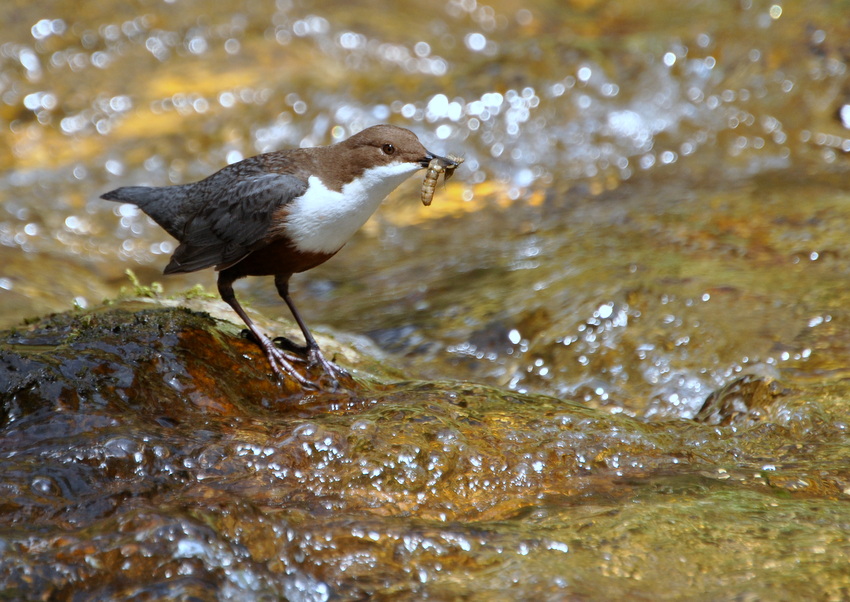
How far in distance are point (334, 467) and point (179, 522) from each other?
65cm

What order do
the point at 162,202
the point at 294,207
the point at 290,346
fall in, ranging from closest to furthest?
the point at 294,207 → the point at 290,346 → the point at 162,202

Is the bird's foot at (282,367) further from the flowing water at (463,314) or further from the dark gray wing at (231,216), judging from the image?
the dark gray wing at (231,216)

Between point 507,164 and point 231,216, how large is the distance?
444 cm

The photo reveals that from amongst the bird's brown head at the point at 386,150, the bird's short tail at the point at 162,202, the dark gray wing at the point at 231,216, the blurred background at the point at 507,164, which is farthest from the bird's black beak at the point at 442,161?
the blurred background at the point at 507,164

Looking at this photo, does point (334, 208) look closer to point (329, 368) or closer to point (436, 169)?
point (436, 169)

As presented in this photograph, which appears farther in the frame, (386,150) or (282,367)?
(386,150)

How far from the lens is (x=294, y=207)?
354cm

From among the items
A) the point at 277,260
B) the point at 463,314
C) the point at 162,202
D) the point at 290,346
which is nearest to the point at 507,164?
the point at 463,314

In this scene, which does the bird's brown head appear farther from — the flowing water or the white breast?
the flowing water

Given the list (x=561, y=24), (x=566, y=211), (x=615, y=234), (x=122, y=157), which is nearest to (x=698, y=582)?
(x=615, y=234)

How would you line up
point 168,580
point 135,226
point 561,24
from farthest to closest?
point 561,24
point 135,226
point 168,580

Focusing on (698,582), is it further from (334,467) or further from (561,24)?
(561,24)

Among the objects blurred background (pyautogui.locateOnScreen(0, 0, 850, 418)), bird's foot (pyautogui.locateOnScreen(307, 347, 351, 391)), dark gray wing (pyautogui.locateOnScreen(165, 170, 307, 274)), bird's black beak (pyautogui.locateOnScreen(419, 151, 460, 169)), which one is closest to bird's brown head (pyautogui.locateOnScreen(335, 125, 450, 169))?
bird's black beak (pyautogui.locateOnScreen(419, 151, 460, 169))

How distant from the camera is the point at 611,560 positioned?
2408 mm
